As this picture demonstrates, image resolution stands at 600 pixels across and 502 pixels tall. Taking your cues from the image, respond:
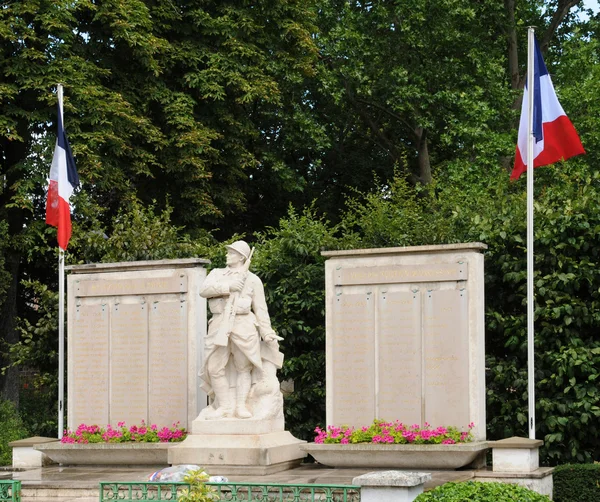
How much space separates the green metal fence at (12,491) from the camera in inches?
464

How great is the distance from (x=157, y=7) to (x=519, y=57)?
1089 centimetres

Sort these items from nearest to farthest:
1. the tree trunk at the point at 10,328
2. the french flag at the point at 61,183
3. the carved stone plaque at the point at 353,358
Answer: the carved stone plaque at the point at 353,358 → the french flag at the point at 61,183 → the tree trunk at the point at 10,328

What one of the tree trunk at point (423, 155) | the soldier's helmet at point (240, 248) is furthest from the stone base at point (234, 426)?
the tree trunk at point (423, 155)

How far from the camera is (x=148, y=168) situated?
23.2 meters

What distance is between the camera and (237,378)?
569 inches

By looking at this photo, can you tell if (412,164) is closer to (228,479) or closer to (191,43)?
(191,43)

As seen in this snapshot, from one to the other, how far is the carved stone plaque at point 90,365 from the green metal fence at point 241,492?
329 cm

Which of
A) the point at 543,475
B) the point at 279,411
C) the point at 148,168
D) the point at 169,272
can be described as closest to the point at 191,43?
the point at 148,168

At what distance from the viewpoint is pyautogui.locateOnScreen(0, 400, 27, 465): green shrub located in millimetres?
18172

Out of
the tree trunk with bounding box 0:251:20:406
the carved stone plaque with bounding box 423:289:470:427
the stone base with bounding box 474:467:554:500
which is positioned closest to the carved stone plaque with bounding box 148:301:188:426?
the carved stone plaque with bounding box 423:289:470:427

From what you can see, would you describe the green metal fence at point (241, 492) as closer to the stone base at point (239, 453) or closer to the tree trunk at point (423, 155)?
the stone base at point (239, 453)

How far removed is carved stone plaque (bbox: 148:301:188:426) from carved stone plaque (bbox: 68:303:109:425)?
728 mm

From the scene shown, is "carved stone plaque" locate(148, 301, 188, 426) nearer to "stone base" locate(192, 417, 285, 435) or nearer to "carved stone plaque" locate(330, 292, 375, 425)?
"stone base" locate(192, 417, 285, 435)

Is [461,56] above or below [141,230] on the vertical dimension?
above
